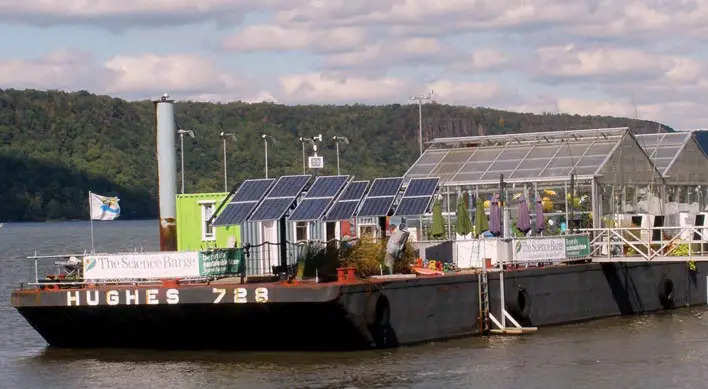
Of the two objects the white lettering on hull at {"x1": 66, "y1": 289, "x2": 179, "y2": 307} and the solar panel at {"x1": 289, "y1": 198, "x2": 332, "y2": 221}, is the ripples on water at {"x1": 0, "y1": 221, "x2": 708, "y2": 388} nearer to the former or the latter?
the white lettering on hull at {"x1": 66, "y1": 289, "x2": 179, "y2": 307}

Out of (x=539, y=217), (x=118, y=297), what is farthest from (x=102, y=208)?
(x=539, y=217)

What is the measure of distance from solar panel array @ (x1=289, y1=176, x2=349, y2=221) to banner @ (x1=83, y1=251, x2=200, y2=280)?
9.84 ft

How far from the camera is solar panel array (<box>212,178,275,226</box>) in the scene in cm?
4009

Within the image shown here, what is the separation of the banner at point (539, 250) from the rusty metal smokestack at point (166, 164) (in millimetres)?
Answer: 10836

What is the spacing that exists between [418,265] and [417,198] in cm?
203

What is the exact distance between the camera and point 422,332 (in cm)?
4003

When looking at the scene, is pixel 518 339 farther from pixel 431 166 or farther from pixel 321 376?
pixel 431 166

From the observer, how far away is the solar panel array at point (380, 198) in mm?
41125

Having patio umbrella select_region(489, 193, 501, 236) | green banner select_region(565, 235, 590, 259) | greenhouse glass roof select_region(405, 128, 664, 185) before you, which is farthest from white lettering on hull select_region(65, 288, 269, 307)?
greenhouse glass roof select_region(405, 128, 664, 185)

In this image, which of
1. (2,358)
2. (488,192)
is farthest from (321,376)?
(488,192)

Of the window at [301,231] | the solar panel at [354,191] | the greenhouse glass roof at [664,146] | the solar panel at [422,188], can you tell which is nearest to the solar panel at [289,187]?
the solar panel at [354,191]

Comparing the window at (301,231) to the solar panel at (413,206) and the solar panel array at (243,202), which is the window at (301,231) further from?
the solar panel at (413,206)

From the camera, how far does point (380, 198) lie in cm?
4175

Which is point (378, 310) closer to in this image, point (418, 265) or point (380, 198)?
point (380, 198)
